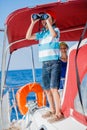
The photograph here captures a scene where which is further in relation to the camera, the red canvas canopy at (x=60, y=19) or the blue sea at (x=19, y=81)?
the blue sea at (x=19, y=81)

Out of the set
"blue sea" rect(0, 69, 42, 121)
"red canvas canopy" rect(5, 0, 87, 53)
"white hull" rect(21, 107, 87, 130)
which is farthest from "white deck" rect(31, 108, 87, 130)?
"red canvas canopy" rect(5, 0, 87, 53)

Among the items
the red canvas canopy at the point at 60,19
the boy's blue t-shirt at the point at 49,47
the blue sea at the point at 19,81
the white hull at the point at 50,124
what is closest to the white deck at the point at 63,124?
the white hull at the point at 50,124

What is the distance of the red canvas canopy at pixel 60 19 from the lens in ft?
18.1

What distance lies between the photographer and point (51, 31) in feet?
14.7

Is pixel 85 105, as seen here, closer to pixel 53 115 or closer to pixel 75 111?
pixel 75 111

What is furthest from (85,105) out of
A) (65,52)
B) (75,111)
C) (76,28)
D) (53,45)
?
(76,28)

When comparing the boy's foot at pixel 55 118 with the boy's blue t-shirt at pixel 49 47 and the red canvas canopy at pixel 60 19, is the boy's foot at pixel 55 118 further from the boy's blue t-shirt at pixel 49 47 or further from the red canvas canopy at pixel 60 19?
the red canvas canopy at pixel 60 19

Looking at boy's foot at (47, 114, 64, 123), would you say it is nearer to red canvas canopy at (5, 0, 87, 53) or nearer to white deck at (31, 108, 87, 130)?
white deck at (31, 108, 87, 130)

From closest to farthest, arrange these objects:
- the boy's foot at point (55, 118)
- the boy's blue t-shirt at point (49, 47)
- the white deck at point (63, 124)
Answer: the white deck at point (63, 124) < the boy's foot at point (55, 118) < the boy's blue t-shirt at point (49, 47)

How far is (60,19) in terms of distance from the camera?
6.41 m

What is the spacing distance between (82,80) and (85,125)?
52 centimetres

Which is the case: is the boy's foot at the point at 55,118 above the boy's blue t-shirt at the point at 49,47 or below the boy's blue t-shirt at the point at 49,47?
below

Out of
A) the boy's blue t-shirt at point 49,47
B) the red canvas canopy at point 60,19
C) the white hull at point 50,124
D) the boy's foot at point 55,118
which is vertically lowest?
the white hull at point 50,124

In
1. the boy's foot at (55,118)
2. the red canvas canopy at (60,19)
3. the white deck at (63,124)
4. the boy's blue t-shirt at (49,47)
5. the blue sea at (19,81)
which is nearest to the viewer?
the white deck at (63,124)
